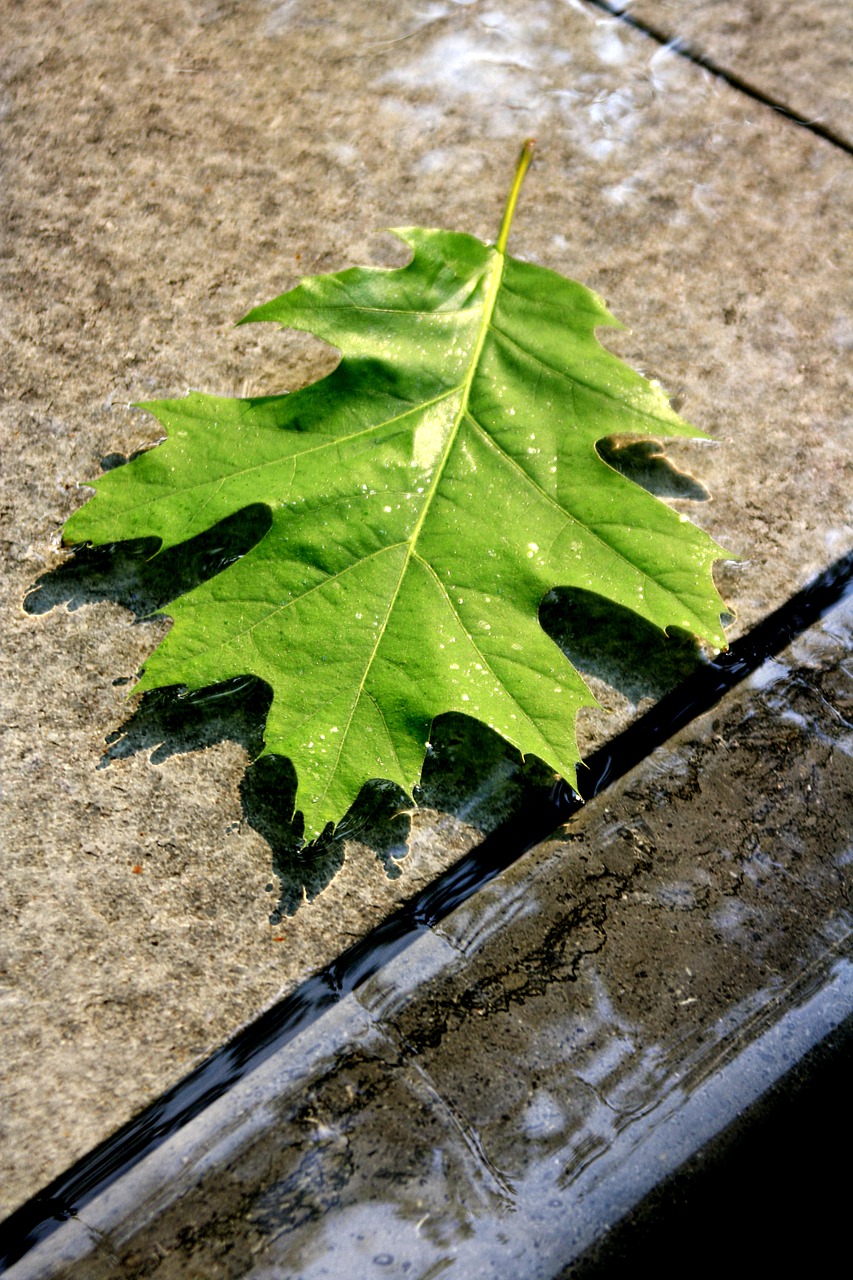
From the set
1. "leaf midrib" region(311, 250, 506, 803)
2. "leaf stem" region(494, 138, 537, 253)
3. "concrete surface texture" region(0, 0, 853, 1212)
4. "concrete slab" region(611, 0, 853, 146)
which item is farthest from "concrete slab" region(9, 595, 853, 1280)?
"concrete slab" region(611, 0, 853, 146)

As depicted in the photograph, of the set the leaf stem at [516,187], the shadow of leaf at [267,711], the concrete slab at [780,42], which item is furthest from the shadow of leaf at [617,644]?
the concrete slab at [780,42]

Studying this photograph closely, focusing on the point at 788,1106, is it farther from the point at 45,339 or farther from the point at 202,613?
the point at 45,339

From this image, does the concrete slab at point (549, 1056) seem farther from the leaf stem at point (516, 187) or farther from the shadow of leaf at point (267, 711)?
the leaf stem at point (516, 187)

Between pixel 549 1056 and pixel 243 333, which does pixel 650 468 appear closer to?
pixel 243 333

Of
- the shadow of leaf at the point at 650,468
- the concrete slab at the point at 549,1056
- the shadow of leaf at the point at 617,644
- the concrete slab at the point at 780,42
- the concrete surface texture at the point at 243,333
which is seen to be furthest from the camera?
the concrete slab at the point at 780,42

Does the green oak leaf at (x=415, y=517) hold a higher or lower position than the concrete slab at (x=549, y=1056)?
higher
